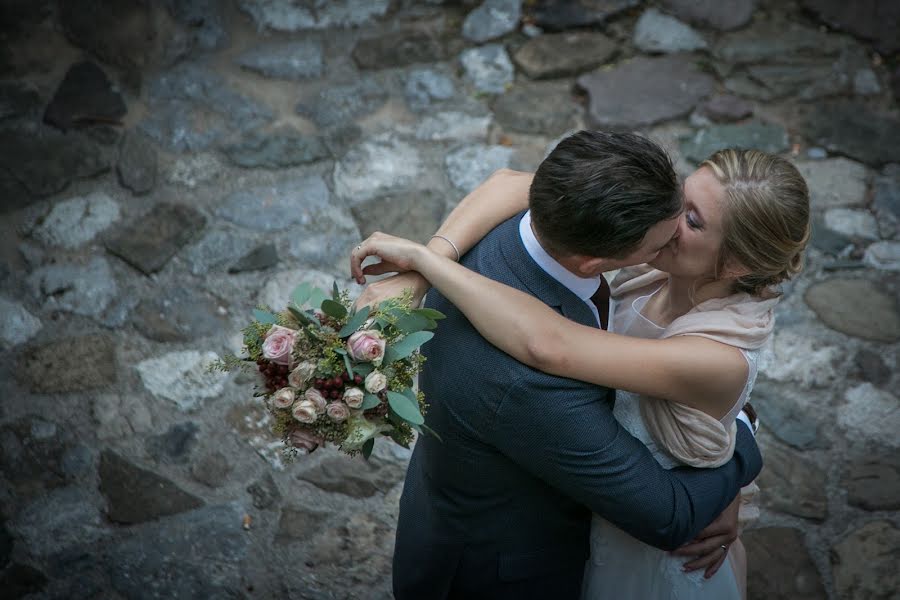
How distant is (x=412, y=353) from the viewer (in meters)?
1.94

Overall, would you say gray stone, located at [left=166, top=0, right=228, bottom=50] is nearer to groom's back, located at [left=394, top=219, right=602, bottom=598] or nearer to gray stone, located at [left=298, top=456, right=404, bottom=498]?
gray stone, located at [left=298, top=456, right=404, bottom=498]

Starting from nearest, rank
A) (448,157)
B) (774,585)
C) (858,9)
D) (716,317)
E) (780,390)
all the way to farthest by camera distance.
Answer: (716,317), (774,585), (780,390), (448,157), (858,9)

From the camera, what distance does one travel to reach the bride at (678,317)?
1.99m

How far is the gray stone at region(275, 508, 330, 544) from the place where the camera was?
328cm

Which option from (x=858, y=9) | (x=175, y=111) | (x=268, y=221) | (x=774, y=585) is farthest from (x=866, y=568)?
(x=175, y=111)

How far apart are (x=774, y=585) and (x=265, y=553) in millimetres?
1858

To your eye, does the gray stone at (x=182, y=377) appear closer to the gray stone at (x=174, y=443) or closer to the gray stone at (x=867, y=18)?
the gray stone at (x=174, y=443)

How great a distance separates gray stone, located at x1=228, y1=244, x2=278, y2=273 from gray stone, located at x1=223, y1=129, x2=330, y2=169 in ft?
1.89

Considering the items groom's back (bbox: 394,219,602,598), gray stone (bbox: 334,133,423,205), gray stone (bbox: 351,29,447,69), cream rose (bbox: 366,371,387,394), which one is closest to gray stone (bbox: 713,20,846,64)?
gray stone (bbox: 351,29,447,69)

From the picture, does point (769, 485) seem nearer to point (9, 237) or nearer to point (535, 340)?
point (535, 340)

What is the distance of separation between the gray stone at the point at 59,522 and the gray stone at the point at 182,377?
0.52 metres

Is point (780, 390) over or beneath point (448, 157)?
beneath

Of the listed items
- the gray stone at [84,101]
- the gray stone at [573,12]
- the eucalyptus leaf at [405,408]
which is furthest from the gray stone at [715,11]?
the eucalyptus leaf at [405,408]

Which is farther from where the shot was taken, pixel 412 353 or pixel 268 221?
pixel 268 221
